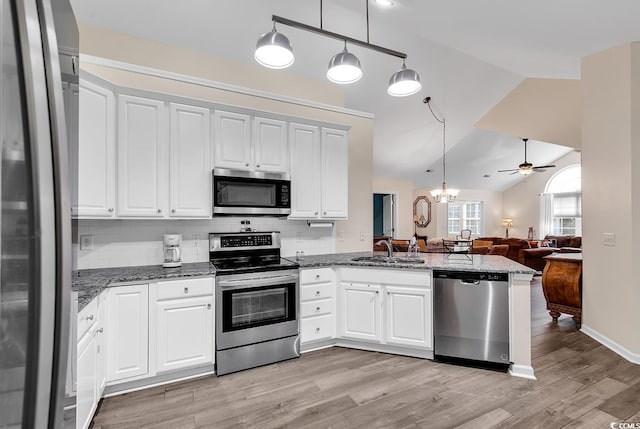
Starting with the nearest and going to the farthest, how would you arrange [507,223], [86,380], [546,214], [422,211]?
[86,380]
[546,214]
[422,211]
[507,223]

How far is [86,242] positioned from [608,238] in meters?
5.28

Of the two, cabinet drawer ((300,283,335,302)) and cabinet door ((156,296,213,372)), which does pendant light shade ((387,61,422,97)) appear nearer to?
cabinet drawer ((300,283,335,302))

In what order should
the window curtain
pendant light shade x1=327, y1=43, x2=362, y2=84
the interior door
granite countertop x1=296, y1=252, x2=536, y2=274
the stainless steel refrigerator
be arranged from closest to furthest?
the stainless steel refrigerator → pendant light shade x1=327, y1=43, x2=362, y2=84 → granite countertop x1=296, y1=252, x2=536, y2=274 → the interior door → the window curtain

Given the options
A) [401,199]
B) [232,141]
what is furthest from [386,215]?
[232,141]

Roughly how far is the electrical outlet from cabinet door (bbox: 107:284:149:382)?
0.72 meters

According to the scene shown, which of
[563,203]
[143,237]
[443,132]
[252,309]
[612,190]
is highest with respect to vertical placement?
[443,132]

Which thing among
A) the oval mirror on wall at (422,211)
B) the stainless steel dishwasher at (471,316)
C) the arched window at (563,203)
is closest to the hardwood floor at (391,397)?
the stainless steel dishwasher at (471,316)

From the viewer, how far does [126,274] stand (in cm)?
262

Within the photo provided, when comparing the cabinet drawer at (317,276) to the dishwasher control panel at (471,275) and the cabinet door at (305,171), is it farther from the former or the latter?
the dishwasher control panel at (471,275)

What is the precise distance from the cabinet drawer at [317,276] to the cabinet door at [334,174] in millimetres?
712

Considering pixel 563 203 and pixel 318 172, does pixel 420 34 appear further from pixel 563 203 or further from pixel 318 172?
pixel 563 203

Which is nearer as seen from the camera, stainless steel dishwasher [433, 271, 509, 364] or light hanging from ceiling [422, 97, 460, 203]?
stainless steel dishwasher [433, 271, 509, 364]

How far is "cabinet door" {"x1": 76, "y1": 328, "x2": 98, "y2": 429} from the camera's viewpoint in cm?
177

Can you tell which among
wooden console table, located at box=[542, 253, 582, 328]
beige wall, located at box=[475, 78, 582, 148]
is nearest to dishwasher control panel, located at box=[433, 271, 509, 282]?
wooden console table, located at box=[542, 253, 582, 328]
